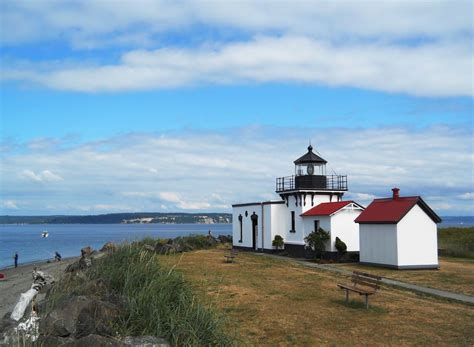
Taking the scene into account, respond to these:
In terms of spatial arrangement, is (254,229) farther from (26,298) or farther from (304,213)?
(26,298)

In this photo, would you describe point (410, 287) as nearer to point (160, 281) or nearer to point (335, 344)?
point (335, 344)

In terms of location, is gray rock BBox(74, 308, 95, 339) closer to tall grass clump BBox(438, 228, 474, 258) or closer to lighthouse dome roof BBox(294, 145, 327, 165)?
lighthouse dome roof BBox(294, 145, 327, 165)

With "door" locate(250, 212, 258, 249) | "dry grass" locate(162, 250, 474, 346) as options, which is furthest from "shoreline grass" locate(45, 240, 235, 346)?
"door" locate(250, 212, 258, 249)

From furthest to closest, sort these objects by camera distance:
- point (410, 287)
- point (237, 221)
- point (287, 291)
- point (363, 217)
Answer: point (237, 221)
point (363, 217)
point (410, 287)
point (287, 291)

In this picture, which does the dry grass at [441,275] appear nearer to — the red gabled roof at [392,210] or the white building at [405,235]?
the white building at [405,235]

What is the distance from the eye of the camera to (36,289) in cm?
916

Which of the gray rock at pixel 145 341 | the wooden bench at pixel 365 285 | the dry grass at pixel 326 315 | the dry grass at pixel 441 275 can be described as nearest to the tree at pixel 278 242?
the dry grass at pixel 441 275

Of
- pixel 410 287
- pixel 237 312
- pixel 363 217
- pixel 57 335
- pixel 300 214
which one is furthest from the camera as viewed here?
pixel 300 214

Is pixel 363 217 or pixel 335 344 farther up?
pixel 363 217

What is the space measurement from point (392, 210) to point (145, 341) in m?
20.8

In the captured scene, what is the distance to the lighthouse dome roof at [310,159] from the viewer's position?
3331 cm

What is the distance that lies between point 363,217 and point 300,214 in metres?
6.46

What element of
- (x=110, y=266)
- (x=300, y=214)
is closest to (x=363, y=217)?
(x=300, y=214)

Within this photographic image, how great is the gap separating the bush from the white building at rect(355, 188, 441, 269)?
2868 mm
